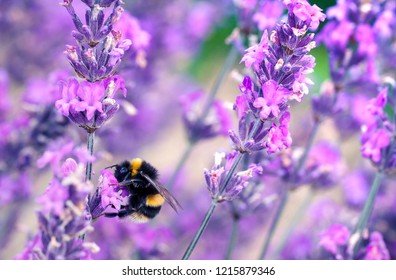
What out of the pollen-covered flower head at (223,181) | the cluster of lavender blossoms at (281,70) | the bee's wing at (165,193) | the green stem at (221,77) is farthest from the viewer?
the green stem at (221,77)

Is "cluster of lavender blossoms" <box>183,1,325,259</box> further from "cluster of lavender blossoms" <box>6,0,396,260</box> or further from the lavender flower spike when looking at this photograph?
the lavender flower spike

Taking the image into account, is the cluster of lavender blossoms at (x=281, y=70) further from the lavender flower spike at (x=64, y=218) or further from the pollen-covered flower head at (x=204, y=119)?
the pollen-covered flower head at (x=204, y=119)

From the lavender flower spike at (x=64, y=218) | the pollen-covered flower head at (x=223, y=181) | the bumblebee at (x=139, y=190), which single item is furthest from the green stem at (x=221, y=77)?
the lavender flower spike at (x=64, y=218)

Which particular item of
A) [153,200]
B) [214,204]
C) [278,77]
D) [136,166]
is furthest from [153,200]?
[278,77]

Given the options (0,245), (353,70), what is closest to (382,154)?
(353,70)

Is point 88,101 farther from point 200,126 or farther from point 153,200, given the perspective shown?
point 200,126

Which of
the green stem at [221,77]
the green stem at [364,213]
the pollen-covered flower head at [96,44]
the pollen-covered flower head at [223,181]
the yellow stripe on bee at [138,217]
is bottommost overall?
the green stem at [364,213]

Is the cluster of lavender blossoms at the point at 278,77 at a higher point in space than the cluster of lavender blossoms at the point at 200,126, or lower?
higher

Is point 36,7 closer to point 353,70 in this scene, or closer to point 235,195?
point 353,70
